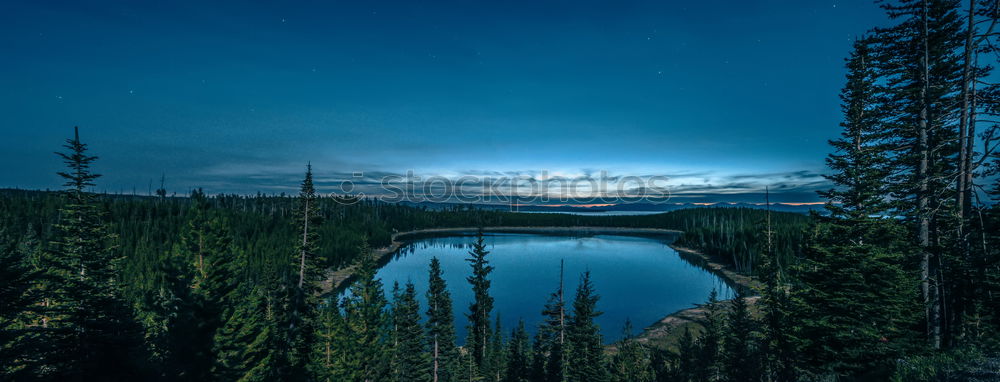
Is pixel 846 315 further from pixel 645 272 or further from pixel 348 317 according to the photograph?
pixel 645 272

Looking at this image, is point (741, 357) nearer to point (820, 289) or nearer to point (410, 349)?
point (820, 289)

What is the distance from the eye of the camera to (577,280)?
10456 centimetres

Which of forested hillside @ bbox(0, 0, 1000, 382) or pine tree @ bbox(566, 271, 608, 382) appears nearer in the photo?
forested hillside @ bbox(0, 0, 1000, 382)

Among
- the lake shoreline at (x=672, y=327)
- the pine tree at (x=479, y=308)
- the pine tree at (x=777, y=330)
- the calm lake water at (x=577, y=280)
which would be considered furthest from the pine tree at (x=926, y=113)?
the calm lake water at (x=577, y=280)

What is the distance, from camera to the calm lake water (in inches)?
2853

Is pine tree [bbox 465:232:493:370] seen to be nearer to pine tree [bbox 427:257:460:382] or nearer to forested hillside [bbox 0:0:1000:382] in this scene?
pine tree [bbox 427:257:460:382]

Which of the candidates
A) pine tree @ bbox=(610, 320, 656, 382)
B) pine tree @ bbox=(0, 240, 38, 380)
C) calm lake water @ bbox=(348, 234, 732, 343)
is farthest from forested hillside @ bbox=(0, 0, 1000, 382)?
calm lake water @ bbox=(348, 234, 732, 343)

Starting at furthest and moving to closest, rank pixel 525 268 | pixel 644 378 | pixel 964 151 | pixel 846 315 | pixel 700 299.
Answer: pixel 525 268 < pixel 700 299 < pixel 644 378 < pixel 846 315 < pixel 964 151

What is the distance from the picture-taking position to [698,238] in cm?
16588

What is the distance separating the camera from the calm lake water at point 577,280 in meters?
72.5

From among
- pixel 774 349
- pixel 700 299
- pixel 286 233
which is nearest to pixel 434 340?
pixel 774 349

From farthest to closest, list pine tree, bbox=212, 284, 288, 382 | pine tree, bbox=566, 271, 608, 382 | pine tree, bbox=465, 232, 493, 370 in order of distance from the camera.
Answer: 1. pine tree, bbox=465, 232, 493, 370
2. pine tree, bbox=566, 271, 608, 382
3. pine tree, bbox=212, 284, 288, 382

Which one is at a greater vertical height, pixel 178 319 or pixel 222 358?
pixel 178 319

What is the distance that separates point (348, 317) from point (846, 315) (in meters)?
29.4
